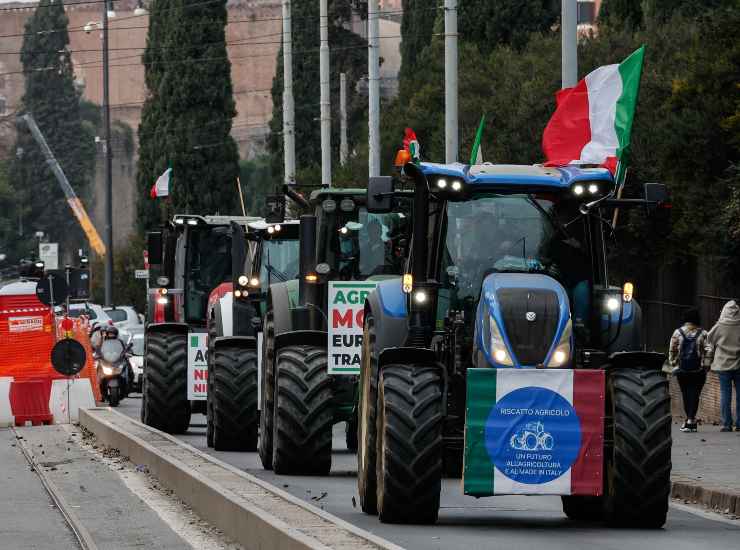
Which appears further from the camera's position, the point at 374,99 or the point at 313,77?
the point at 313,77

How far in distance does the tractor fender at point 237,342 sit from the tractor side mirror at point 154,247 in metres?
5.73

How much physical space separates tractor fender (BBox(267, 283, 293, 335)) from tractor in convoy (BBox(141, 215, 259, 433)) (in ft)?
11.0

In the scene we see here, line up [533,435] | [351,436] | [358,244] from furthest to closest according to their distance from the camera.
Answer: [351,436], [358,244], [533,435]

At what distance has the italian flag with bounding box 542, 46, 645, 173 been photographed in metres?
22.4

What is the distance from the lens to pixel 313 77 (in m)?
80.1

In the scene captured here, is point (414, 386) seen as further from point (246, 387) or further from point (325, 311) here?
point (246, 387)

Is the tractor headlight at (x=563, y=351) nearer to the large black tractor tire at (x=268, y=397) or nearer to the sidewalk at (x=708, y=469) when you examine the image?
the sidewalk at (x=708, y=469)

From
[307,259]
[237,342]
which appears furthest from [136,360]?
[307,259]

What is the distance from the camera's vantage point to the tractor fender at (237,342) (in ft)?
74.0

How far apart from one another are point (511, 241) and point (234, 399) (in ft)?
27.0

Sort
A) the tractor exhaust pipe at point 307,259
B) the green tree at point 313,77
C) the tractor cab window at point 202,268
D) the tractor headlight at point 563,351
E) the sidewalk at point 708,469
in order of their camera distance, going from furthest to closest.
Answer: the green tree at point 313,77
the tractor cab window at point 202,268
the tractor exhaust pipe at point 307,259
the sidewalk at point 708,469
the tractor headlight at point 563,351

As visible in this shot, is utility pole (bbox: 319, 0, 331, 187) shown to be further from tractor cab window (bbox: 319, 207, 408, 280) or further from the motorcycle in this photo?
tractor cab window (bbox: 319, 207, 408, 280)

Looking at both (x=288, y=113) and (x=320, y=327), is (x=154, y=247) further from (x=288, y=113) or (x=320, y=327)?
(x=288, y=113)

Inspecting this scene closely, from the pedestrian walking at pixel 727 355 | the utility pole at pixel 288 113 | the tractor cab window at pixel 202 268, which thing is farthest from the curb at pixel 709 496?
the utility pole at pixel 288 113
